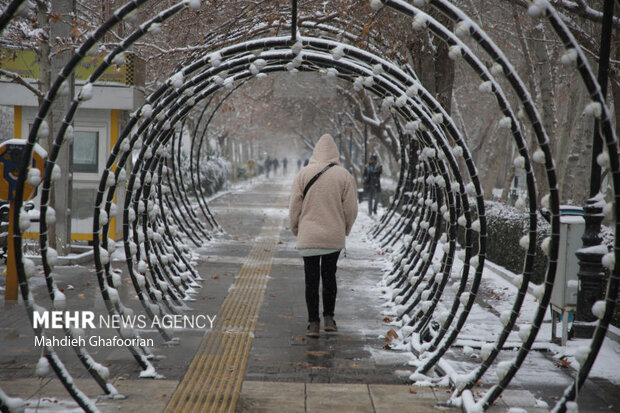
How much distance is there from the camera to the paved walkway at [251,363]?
4.95 m

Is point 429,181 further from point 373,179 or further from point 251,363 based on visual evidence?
point 373,179

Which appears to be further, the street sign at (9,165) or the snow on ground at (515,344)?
the street sign at (9,165)

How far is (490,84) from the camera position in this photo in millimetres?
4895

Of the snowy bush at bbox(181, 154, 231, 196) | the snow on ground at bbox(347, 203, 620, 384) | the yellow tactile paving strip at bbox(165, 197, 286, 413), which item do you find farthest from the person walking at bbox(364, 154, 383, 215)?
the yellow tactile paving strip at bbox(165, 197, 286, 413)

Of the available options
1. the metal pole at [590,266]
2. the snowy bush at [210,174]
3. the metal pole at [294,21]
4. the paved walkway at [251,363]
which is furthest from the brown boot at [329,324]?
the snowy bush at [210,174]

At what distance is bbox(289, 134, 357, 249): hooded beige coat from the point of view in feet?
22.3

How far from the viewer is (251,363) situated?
5938 millimetres

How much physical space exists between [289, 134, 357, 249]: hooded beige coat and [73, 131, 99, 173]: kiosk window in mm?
6941

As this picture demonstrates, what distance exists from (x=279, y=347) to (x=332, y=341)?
1.93ft

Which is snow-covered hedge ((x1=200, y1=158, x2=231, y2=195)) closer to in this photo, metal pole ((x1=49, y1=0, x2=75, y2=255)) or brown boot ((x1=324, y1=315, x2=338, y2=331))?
metal pole ((x1=49, y1=0, x2=75, y2=255))

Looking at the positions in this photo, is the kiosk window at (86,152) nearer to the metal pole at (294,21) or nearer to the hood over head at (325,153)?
the hood over head at (325,153)

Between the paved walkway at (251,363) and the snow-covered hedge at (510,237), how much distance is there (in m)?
2.27

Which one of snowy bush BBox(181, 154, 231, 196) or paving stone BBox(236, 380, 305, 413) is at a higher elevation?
snowy bush BBox(181, 154, 231, 196)

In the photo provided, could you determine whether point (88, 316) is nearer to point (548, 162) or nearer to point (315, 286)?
point (315, 286)
